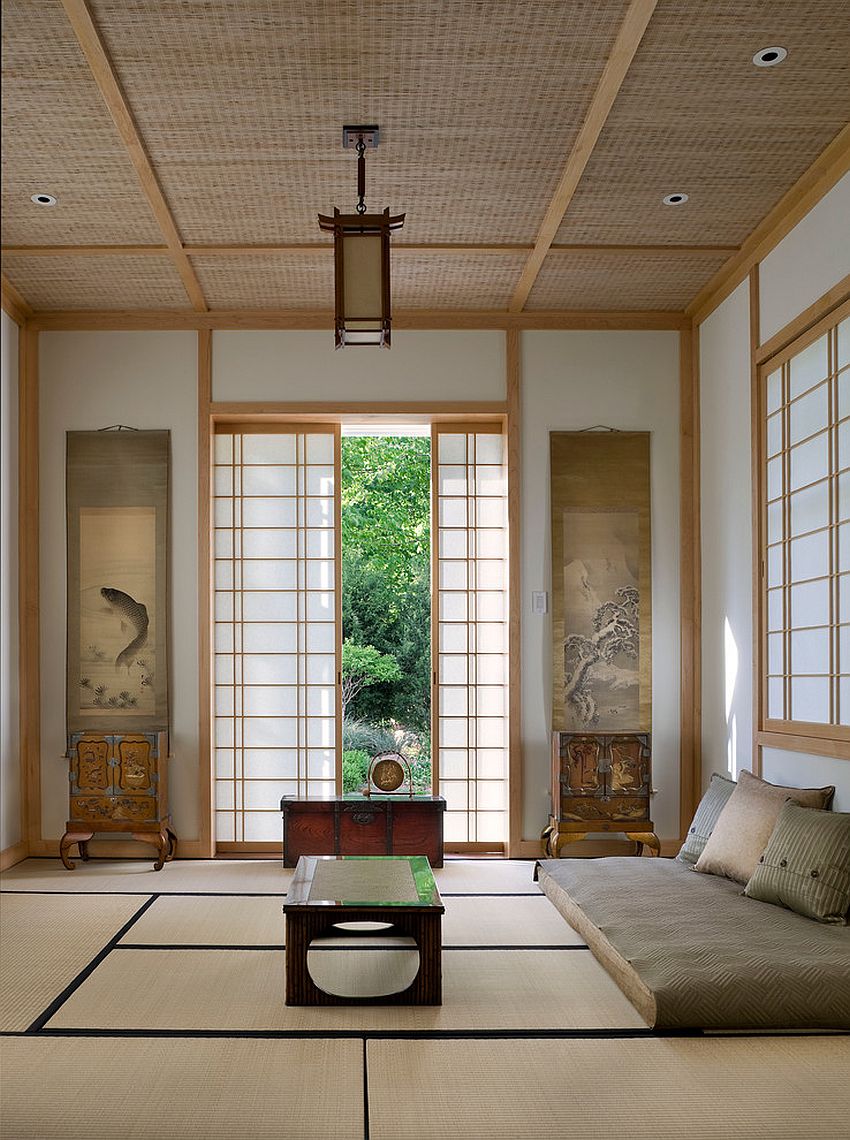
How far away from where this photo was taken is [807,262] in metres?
4.77

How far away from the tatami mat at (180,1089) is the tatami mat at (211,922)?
111cm

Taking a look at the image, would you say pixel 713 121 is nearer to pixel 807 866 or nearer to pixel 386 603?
pixel 807 866

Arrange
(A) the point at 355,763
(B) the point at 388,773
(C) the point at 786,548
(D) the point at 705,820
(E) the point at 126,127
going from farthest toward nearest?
(A) the point at 355,763
(B) the point at 388,773
(D) the point at 705,820
(C) the point at 786,548
(E) the point at 126,127

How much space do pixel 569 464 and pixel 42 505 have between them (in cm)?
302

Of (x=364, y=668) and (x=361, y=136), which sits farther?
(x=364, y=668)

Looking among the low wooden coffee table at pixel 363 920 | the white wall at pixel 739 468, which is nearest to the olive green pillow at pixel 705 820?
the white wall at pixel 739 468

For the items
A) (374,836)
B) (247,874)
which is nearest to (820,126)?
(374,836)

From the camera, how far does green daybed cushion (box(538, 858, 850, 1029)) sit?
10.6ft

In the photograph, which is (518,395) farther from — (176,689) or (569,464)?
(176,689)

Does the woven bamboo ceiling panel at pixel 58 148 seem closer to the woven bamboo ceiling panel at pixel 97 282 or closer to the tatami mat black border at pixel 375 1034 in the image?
the woven bamboo ceiling panel at pixel 97 282

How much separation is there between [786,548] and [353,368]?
8.96ft

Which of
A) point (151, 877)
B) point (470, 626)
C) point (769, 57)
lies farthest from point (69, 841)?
point (769, 57)

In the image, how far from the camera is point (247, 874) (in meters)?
5.87

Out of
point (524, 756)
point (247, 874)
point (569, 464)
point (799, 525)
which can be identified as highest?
point (569, 464)
